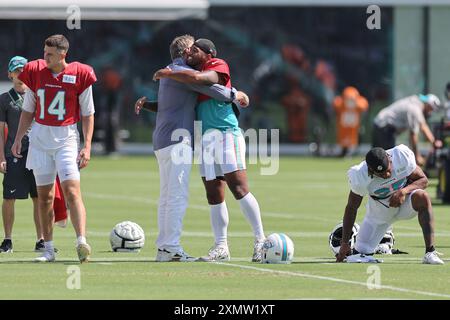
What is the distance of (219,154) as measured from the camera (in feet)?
49.2

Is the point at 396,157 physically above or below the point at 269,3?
below

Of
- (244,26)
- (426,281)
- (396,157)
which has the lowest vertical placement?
(426,281)

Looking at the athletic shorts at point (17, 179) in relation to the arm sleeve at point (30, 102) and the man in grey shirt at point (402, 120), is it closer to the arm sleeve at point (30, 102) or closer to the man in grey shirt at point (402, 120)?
the arm sleeve at point (30, 102)

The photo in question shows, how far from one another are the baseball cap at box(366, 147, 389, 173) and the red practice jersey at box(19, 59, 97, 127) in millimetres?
2947

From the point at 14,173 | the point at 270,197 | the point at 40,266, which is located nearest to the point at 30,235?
the point at 14,173

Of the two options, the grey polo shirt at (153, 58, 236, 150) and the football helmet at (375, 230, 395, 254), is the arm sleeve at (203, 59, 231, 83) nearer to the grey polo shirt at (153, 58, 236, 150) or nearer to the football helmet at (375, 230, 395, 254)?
the grey polo shirt at (153, 58, 236, 150)

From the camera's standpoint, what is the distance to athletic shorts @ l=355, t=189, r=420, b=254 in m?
15.1

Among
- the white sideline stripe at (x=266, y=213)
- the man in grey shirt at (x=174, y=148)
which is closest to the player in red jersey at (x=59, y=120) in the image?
the man in grey shirt at (x=174, y=148)

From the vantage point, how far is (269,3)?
44.8 metres

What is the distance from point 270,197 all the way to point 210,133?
11628mm

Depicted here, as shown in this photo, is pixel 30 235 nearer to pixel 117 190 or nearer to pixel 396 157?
pixel 396 157

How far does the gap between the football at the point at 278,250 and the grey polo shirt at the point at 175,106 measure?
55.7 inches

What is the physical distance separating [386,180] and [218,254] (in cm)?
190

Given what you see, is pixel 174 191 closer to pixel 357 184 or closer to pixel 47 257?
pixel 47 257
